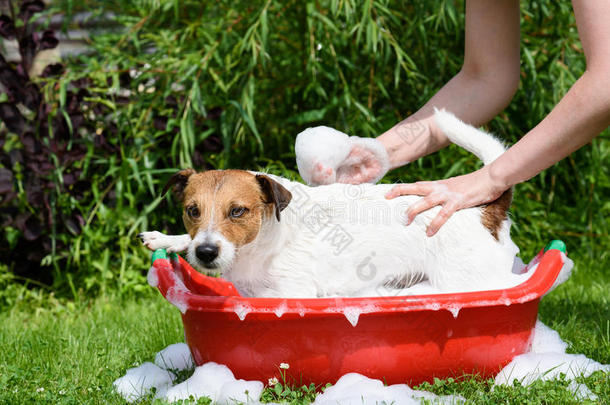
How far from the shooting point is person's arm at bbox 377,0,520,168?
277 cm

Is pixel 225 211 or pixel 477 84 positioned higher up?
pixel 477 84

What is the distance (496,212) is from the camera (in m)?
2.48

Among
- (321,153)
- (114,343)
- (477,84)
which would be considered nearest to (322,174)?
(321,153)

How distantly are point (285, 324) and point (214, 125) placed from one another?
2.35m

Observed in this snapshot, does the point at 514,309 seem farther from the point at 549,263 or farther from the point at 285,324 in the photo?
the point at 285,324

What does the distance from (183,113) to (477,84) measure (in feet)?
7.01

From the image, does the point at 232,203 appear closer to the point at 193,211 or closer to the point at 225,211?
the point at 225,211

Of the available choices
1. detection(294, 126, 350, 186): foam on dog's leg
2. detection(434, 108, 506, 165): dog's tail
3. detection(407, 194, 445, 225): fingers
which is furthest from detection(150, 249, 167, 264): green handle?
detection(434, 108, 506, 165): dog's tail

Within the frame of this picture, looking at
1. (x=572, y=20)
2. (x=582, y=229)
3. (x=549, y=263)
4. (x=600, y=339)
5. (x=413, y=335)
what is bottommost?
(x=582, y=229)

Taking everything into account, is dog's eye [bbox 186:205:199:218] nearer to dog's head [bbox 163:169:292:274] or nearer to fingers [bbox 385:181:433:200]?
dog's head [bbox 163:169:292:274]

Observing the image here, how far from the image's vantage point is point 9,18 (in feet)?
13.7

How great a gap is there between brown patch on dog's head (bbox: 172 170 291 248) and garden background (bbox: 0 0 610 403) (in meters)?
1.38

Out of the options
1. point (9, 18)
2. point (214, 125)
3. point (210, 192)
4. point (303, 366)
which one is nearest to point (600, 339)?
point (303, 366)

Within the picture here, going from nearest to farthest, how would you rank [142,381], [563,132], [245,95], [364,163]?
[563,132] < [142,381] < [364,163] < [245,95]
